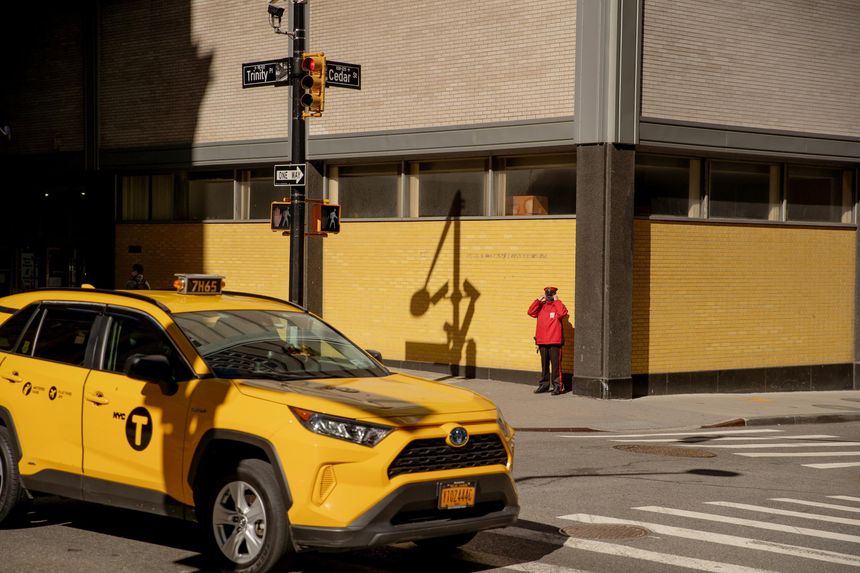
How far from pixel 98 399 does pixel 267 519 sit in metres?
1.88

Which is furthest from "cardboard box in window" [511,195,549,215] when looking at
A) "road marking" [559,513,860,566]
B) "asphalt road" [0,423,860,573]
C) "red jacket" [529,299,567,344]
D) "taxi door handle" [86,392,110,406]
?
"taxi door handle" [86,392,110,406]

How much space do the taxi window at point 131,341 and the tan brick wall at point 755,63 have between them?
14.0 m

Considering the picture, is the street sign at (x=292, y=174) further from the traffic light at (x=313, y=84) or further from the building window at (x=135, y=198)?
the building window at (x=135, y=198)

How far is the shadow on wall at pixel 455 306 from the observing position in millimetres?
22625

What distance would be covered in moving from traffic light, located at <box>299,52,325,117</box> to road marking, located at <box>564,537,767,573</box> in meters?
9.83

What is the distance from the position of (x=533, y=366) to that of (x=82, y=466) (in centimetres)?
1427

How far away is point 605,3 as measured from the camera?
20.2 meters

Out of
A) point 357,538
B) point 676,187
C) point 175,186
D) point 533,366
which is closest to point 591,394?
point 533,366

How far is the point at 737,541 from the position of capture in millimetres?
8750

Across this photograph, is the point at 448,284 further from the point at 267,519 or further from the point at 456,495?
the point at 267,519

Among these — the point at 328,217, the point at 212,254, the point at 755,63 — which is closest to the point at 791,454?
the point at 328,217

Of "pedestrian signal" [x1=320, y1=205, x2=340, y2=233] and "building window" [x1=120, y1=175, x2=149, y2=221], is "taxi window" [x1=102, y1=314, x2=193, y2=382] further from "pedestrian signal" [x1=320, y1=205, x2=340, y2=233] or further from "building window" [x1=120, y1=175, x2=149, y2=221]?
"building window" [x1=120, y1=175, x2=149, y2=221]

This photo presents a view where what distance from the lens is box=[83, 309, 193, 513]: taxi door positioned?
297 inches

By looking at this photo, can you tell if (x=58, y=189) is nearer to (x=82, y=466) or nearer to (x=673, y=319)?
(x=673, y=319)
